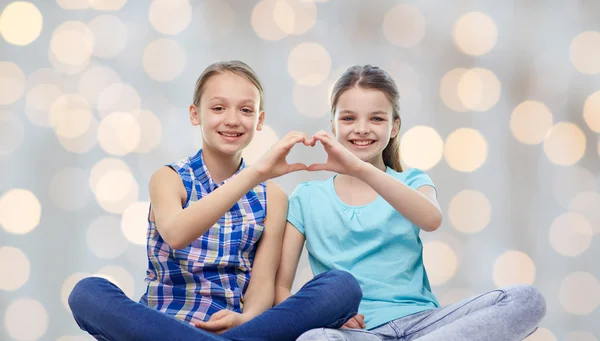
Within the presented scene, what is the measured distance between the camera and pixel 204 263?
133 cm

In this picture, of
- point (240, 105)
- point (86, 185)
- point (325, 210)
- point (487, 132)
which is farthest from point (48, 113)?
point (487, 132)

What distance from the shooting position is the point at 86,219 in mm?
1778

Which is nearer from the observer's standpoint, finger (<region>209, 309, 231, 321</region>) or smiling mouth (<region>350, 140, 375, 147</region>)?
finger (<region>209, 309, 231, 321</region>)

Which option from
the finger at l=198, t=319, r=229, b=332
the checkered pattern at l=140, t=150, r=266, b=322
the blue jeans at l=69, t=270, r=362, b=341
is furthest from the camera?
the checkered pattern at l=140, t=150, r=266, b=322

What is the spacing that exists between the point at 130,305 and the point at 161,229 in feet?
0.56

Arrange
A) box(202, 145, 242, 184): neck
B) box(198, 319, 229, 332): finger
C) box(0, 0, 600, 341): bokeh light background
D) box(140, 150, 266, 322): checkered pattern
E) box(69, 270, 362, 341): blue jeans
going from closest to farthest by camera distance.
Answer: box(69, 270, 362, 341): blue jeans
box(198, 319, 229, 332): finger
box(140, 150, 266, 322): checkered pattern
box(202, 145, 242, 184): neck
box(0, 0, 600, 341): bokeh light background

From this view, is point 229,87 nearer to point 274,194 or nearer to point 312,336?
point 274,194

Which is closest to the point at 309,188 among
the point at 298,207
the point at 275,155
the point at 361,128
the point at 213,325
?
the point at 298,207

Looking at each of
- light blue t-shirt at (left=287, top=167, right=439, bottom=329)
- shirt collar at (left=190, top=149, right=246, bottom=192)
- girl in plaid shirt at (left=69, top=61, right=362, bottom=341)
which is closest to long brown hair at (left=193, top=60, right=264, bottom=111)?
girl in plaid shirt at (left=69, top=61, right=362, bottom=341)

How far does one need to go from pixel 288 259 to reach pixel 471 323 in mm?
376

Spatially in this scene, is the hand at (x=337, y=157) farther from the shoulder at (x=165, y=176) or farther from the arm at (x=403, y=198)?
the shoulder at (x=165, y=176)

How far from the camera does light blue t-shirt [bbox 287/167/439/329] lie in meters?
1.34

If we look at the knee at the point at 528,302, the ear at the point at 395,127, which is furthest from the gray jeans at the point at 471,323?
the ear at the point at 395,127

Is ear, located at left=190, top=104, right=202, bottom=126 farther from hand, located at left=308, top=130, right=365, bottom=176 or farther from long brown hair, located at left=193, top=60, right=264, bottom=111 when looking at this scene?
hand, located at left=308, top=130, right=365, bottom=176
